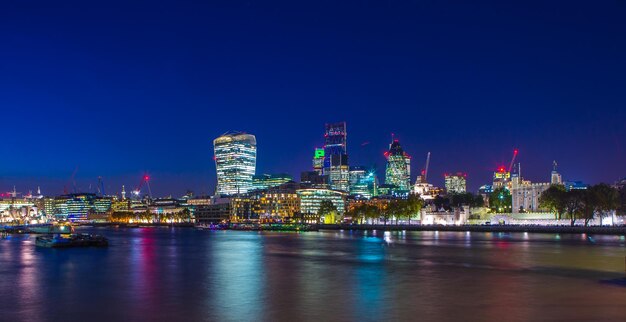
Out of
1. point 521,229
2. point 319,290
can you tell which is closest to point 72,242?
point 319,290

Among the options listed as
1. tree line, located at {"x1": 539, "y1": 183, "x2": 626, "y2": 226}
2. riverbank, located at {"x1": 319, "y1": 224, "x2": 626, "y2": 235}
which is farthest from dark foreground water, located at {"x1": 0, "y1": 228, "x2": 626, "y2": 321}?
tree line, located at {"x1": 539, "y1": 183, "x2": 626, "y2": 226}

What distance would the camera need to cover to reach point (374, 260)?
183 ft

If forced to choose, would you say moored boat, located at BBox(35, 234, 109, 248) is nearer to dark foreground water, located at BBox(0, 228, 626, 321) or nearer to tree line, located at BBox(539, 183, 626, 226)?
dark foreground water, located at BBox(0, 228, 626, 321)

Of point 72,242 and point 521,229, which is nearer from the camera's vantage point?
point 72,242

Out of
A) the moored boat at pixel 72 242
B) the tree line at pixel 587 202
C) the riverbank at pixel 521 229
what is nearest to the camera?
the moored boat at pixel 72 242

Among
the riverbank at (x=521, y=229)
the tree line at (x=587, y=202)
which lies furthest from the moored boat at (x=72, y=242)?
the tree line at (x=587, y=202)

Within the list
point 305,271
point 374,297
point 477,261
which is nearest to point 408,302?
point 374,297

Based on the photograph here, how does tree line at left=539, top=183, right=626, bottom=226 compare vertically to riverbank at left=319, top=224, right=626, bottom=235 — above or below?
above

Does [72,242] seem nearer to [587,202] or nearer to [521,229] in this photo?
[521,229]

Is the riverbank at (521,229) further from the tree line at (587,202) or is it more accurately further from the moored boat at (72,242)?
the moored boat at (72,242)

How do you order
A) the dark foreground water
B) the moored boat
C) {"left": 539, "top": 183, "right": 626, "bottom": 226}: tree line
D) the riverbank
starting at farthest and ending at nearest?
{"left": 539, "top": 183, "right": 626, "bottom": 226}: tree line
the riverbank
the moored boat
the dark foreground water

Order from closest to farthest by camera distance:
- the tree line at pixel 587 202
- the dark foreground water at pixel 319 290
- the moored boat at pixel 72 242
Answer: the dark foreground water at pixel 319 290 → the moored boat at pixel 72 242 → the tree line at pixel 587 202

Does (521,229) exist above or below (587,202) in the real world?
below

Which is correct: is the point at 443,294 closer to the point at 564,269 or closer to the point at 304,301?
the point at 304,301
